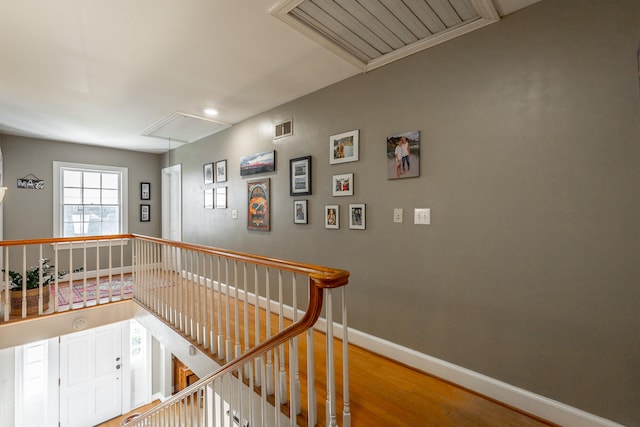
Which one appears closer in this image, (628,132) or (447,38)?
(628,132)

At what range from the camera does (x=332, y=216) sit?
283 cm

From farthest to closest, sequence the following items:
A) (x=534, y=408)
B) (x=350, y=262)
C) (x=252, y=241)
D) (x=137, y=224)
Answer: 1. (x=137, y=224)
2. (x=252, y=241)
3. (x=350, y=262)
4. (x=534, y=408)

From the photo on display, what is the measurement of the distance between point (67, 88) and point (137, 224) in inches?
139

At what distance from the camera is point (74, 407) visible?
15.0ft

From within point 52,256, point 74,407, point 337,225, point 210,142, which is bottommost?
point 74,407

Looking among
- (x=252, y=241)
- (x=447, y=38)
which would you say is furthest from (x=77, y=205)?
(x=447, y=38)

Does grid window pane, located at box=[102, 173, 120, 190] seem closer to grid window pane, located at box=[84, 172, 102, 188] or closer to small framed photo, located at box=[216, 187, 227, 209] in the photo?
grid window pane, located at box=[84, 172, 102, 188]

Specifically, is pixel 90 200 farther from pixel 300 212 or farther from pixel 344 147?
pixel 344 147

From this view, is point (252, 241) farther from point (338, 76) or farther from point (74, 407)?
point (74, 407)

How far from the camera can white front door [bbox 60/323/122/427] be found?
14.9 ft

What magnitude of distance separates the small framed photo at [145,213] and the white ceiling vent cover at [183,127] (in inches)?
75.0

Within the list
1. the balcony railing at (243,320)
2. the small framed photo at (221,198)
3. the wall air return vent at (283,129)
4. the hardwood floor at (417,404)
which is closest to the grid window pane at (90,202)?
the balcony railing at (243,320)

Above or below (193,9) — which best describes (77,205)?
below

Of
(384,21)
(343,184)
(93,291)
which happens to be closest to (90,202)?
(93,291)
